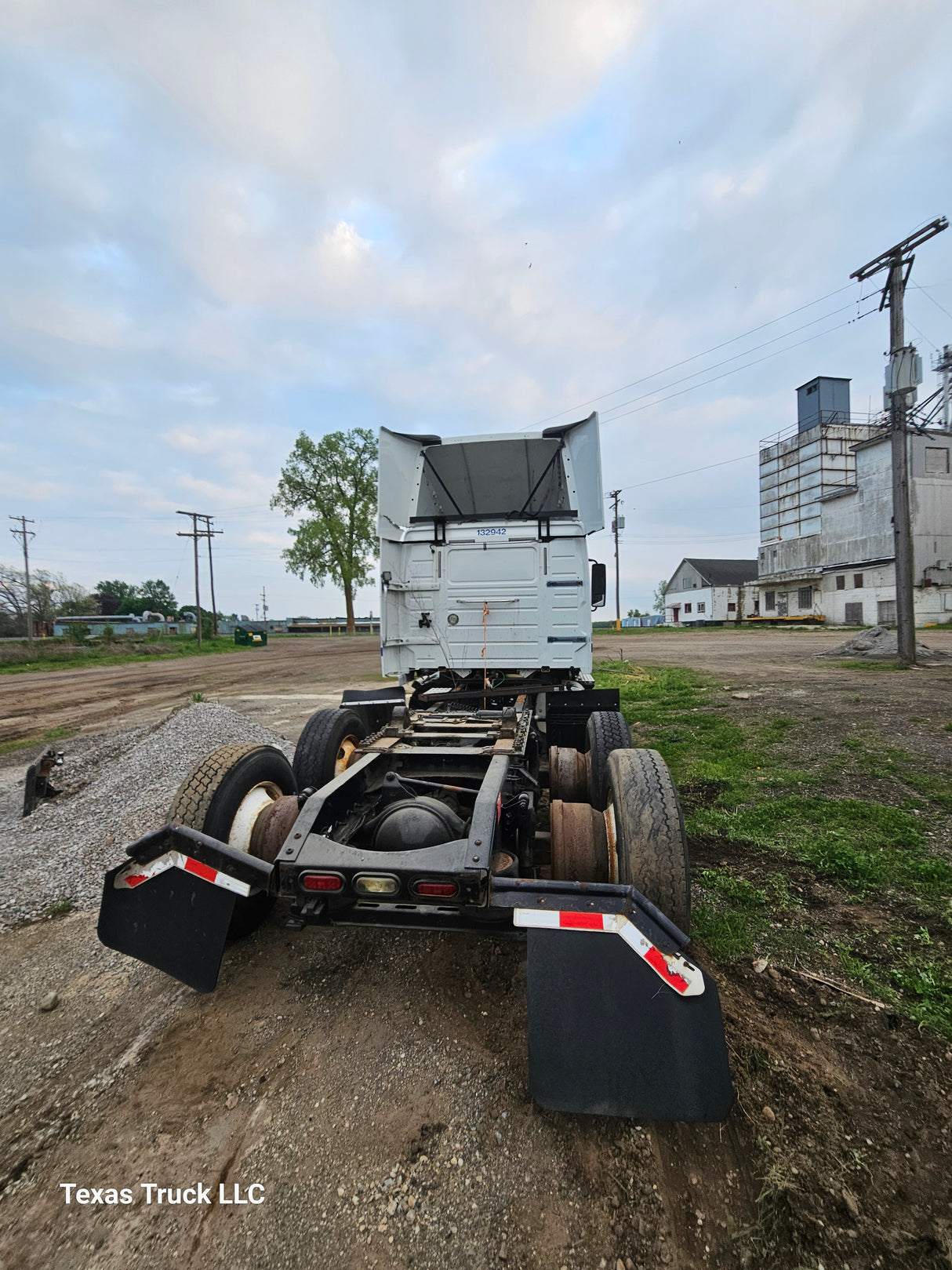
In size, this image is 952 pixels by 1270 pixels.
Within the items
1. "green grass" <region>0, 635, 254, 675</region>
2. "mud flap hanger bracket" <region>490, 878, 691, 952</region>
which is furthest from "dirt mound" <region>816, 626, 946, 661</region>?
"green grass" <region>0, 635, 254, 675</region>

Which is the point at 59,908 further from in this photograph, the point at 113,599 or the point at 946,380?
the point at 113,599

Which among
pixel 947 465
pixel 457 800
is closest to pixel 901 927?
pixel 457 800

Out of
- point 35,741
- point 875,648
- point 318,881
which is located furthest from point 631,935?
point 875,648

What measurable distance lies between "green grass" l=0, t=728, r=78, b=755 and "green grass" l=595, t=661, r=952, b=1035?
30.0 feet

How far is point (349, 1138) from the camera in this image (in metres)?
1.82

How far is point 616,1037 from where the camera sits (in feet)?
5.86

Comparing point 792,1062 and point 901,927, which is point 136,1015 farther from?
point 901,927

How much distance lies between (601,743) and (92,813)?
443 centimetres

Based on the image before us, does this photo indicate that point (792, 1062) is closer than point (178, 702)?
Yes

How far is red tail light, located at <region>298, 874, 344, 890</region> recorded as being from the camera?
2137 millimetres

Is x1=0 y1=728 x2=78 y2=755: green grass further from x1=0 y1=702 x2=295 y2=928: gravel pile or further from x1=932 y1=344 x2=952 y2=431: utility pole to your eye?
x1=932 y1=344 x2=952 y2=431: utility pole

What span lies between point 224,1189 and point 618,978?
1.38 metres

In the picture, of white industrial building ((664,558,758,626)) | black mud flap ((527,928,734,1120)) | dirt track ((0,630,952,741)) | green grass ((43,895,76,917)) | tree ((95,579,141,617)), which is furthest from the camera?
tree ((95,579,141,617))

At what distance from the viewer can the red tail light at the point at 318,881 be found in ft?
7.01
